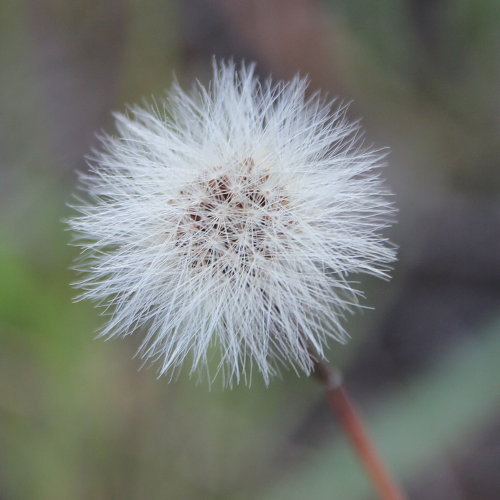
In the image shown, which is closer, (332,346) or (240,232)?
(240,232)

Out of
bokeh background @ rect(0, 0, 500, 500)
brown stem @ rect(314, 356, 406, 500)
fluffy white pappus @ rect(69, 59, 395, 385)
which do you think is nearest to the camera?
fluffy white pappus @ rect(69, 59, 395, 385)

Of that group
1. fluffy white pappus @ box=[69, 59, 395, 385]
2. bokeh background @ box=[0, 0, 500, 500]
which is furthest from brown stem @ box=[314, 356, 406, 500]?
bokeh background @ box=[0, 0, 500, 500]

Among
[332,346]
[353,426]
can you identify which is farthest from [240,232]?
[332,346]

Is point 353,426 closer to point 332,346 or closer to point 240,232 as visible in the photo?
point 240,232

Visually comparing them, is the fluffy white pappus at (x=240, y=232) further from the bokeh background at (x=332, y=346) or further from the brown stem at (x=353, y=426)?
the bokeh background at (x=332, y=346)

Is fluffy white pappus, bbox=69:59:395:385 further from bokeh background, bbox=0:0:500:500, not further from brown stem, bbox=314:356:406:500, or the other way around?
bokeh background, bbox=0:0:500:500

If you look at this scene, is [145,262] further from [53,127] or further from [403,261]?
[53,127]
